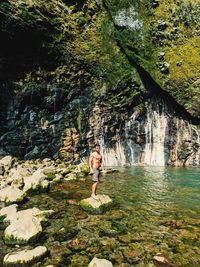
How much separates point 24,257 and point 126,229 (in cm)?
438

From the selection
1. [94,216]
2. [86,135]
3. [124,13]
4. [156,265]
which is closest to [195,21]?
[124,13]

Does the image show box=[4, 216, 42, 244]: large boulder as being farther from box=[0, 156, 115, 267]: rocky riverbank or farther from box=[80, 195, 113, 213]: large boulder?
box=[80, 195, 113, 213]: large boulder

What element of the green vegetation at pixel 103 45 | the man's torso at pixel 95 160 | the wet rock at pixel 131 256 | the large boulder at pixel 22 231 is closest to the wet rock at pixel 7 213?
the large boulder at pixel 22 231

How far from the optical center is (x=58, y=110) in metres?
39.2

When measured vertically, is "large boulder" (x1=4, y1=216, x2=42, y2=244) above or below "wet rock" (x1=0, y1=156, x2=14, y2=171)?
below

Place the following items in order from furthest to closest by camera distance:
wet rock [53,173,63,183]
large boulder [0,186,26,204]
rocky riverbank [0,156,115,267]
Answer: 1. wet rock [53,173,63,183]
2. large boulder [0,186,26,204]
3. rocky riverbank [0,156,115,267]

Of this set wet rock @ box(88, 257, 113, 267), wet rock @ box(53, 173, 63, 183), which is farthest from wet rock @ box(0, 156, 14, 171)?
wet rock @ box(88, 257, 113, 267)

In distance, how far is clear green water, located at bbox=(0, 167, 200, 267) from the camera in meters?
9.88

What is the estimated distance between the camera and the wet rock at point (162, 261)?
916 centimetres

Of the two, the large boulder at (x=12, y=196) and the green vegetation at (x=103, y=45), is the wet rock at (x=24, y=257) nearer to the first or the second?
the large boulder at (x=12, y=196)

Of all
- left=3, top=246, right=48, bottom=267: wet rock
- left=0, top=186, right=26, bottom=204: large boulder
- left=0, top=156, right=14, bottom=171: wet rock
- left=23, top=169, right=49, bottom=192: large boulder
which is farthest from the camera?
left=0, top=156, right=14, bottom=171: wet rock

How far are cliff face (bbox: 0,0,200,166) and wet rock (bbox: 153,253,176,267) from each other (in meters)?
29.7

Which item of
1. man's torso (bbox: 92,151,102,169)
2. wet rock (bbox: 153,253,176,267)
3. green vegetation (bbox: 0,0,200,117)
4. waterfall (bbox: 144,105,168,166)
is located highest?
green vegetation (bbox: 0,0,200,117)

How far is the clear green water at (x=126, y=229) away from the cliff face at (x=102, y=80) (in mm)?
20053
